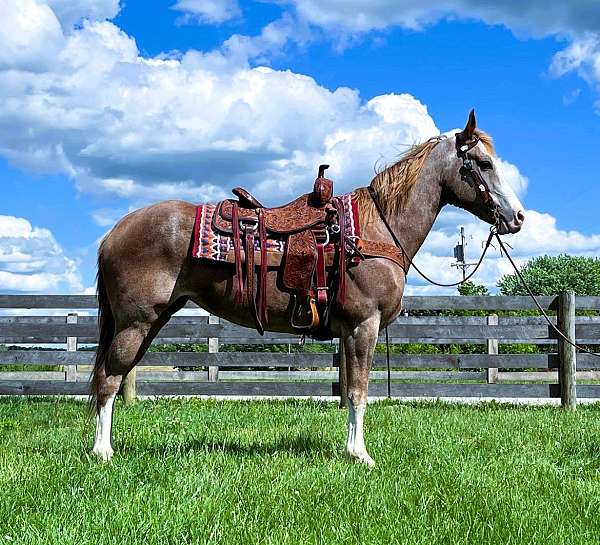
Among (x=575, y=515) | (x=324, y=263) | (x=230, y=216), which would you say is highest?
(x=230, y=216)

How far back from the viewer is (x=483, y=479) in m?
4.87

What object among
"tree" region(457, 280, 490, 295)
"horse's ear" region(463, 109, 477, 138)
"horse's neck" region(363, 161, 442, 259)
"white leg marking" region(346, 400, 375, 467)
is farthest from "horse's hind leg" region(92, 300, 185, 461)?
"tree" region(457, 280, 490, 295)

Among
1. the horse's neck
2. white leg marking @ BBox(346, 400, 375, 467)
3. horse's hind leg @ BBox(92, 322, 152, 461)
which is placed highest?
the horse's neck

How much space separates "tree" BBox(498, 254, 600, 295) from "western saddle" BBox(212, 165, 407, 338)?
26788 mm

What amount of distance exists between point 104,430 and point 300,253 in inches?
76.7

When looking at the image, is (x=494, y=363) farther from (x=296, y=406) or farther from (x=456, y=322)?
(x=296, y=406)

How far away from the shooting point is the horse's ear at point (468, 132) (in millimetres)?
5652

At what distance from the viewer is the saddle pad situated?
17.6ft

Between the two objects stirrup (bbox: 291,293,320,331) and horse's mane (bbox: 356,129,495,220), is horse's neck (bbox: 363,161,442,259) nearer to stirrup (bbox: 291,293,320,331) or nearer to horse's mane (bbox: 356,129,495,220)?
horse's mane (bbox: 356,129,495,220)

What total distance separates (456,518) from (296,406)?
5826 millimetres

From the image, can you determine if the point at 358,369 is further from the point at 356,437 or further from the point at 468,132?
the point at 468,132

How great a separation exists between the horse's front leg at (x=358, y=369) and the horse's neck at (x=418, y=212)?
28.9 inches

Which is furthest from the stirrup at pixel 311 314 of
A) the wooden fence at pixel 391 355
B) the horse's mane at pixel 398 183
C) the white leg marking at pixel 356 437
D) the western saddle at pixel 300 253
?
the wooden fence at pixel 391 355

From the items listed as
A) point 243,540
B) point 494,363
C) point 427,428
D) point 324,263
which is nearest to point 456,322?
point 494,363
